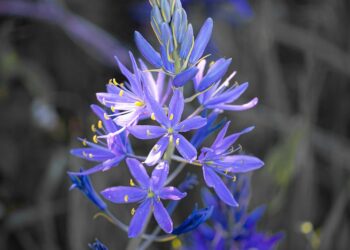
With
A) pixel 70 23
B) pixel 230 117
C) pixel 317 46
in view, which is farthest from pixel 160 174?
pixel 317 46

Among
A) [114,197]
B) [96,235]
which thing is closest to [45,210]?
[96,235]

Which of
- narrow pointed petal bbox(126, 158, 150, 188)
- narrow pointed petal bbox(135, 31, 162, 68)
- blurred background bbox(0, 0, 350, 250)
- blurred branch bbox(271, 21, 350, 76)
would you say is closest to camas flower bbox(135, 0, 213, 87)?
narrow pointed petal bbox(135, 31, 162, 68)

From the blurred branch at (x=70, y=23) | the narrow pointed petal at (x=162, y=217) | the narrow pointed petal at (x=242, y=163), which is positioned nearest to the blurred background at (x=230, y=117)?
the blurred branch at (x=70, y=23)

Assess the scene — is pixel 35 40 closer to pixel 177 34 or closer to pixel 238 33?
pixel 238 33

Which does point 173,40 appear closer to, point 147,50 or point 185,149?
point 147,50

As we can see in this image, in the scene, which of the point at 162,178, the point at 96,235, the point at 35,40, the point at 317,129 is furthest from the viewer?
the point at 35,40
